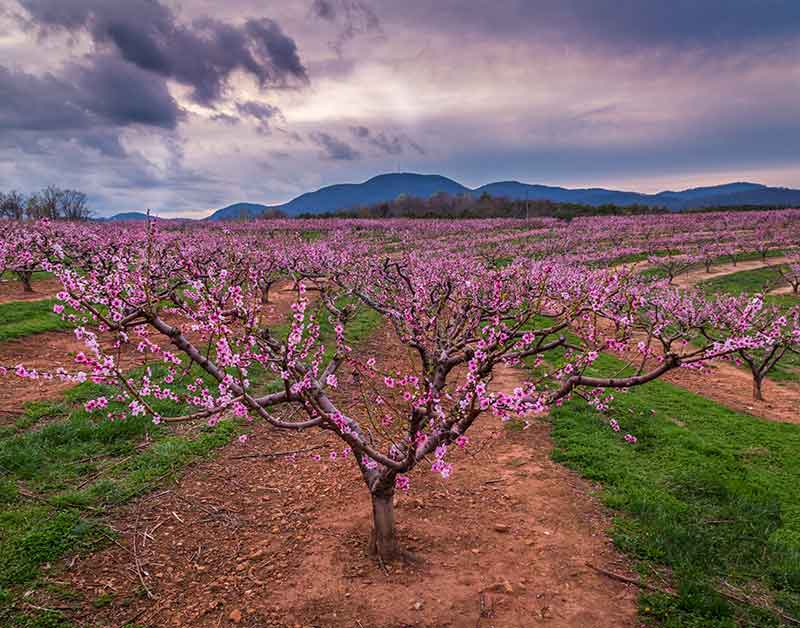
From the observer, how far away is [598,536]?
6.68 metres

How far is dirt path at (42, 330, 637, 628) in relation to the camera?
5219 millimetres

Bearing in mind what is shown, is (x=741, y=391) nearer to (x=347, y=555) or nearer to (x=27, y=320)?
(x=347, y=555)

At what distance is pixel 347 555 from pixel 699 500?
577 centimetres

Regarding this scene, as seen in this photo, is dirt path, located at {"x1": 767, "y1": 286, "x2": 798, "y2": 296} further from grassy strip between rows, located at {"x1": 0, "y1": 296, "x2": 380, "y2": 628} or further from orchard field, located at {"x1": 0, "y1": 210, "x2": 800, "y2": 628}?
grassy strip between rows, located at {"x1": 0, "y1": 296, "x2": 380, "y2": 628}

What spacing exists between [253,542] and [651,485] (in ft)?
21.5

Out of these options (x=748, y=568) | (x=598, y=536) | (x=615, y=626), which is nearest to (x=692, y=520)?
(x=748, y=568)

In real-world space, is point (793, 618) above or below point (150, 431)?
below

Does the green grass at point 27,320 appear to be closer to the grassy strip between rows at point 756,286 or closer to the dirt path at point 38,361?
the dirt path at point 38,361

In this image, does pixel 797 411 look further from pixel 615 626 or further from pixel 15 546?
pixel 15 546

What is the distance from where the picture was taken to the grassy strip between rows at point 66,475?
18.5 ft

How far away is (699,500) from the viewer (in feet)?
25.0

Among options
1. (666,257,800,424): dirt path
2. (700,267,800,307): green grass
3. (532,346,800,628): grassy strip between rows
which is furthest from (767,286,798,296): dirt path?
(532,346,800,628): grassy strip between rows

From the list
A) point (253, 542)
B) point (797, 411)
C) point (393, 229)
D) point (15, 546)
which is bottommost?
point (797, 411)

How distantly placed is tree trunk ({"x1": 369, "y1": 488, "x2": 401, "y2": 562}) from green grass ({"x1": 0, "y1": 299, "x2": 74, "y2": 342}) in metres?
14.9
